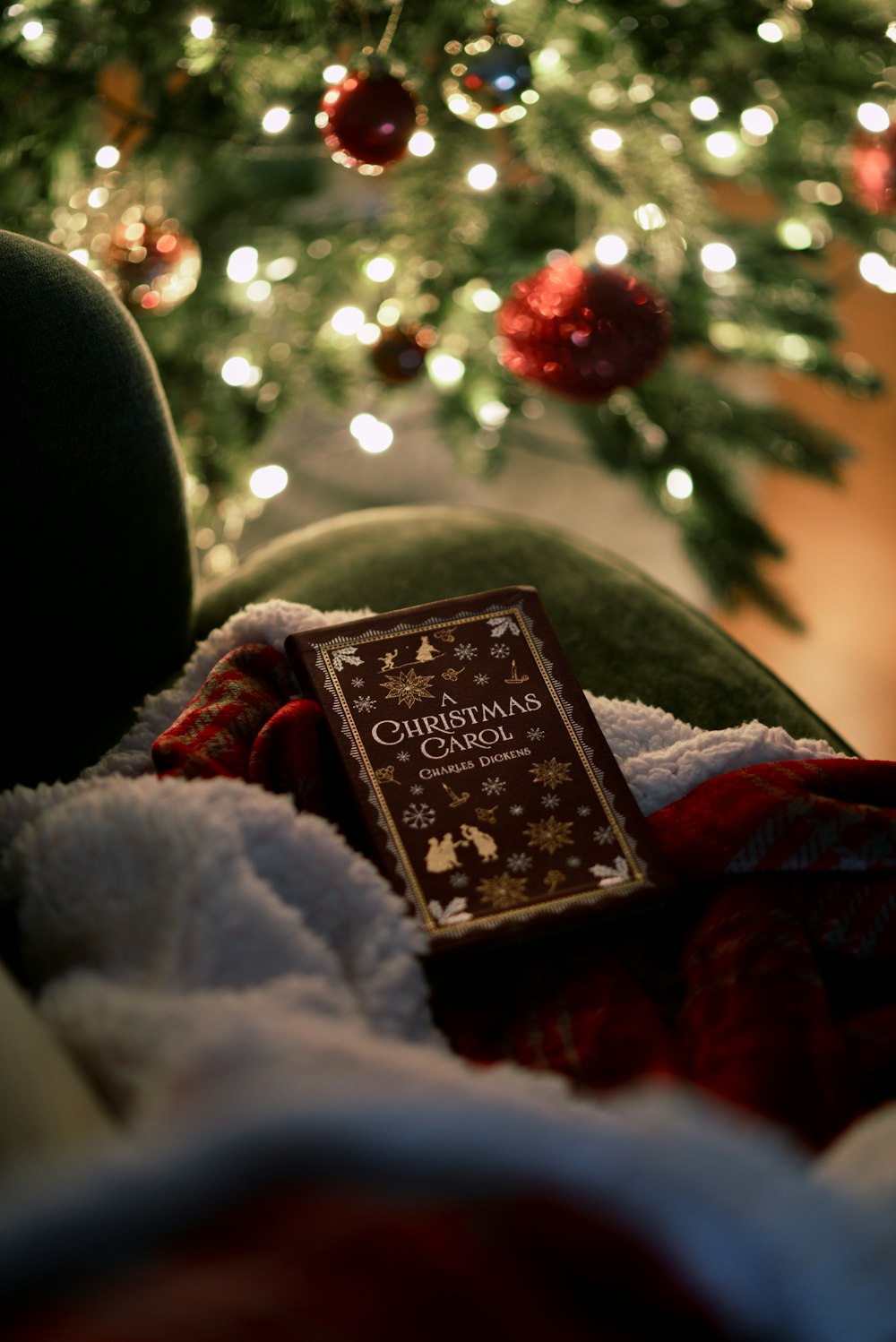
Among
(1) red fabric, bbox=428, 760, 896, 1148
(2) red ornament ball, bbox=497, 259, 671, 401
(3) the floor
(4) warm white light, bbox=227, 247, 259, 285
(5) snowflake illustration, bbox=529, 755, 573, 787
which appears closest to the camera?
(1) red fabric, bbox=428, 760, 896, 1148

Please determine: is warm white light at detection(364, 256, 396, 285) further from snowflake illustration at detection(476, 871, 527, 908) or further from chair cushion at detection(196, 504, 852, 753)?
snowflake illustration at detection(476, 871, 527, 908)

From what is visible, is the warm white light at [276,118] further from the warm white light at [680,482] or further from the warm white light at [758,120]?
the warm white light at [680,482]

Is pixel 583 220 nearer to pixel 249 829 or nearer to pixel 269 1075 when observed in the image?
pixel 249 829

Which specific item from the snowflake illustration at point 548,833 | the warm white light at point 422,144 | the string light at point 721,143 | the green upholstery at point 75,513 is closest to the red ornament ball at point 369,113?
the warm white light at point 422,144

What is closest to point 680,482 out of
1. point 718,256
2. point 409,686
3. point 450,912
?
point 718,256

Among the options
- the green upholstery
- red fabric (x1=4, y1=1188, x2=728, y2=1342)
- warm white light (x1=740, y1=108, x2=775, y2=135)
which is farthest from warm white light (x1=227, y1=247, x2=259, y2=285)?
red fabric (x1=4, y1=1188, x2=728, y2=1342)

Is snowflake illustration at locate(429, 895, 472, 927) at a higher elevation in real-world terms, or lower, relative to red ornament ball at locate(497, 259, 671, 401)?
lower
